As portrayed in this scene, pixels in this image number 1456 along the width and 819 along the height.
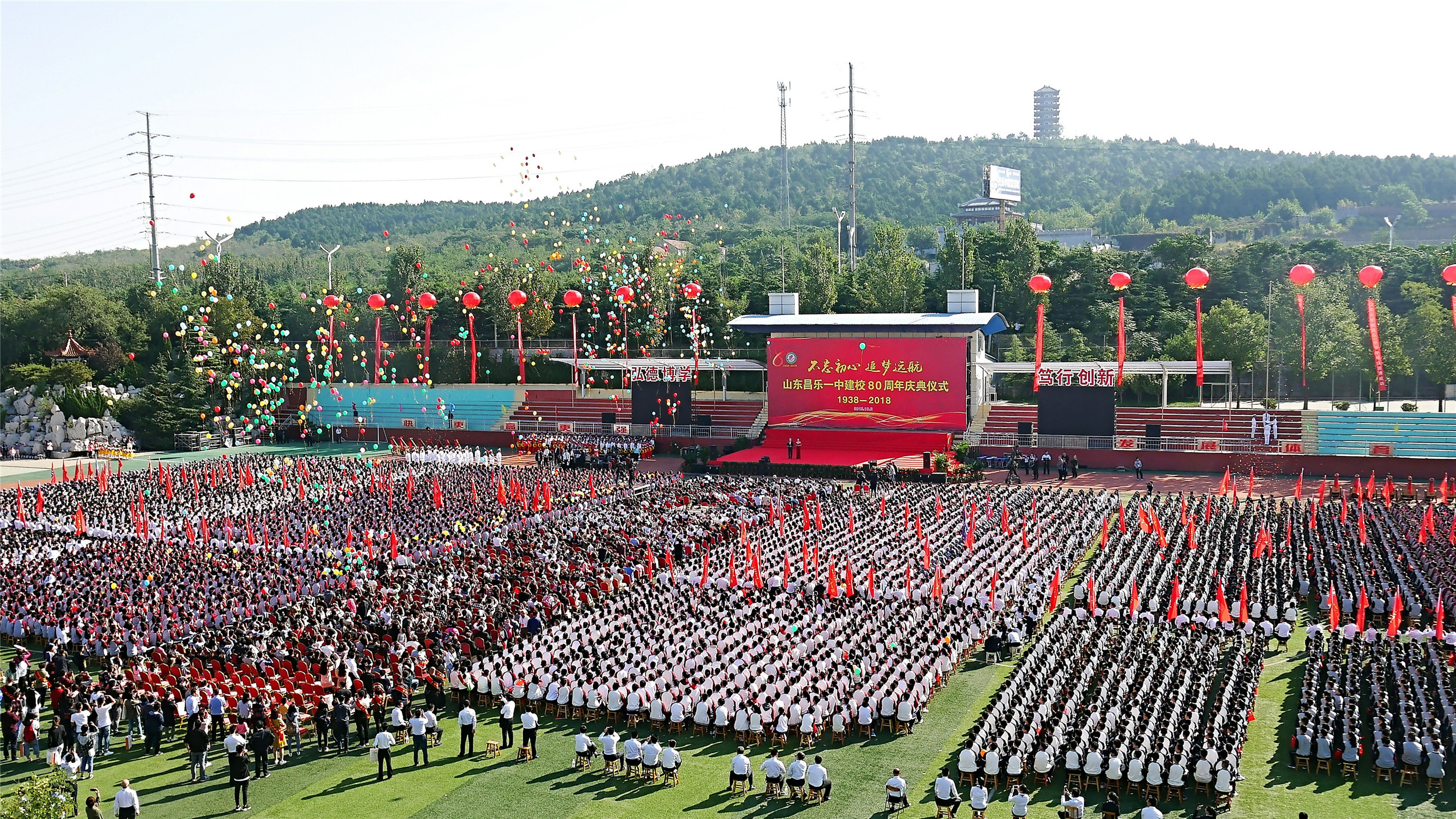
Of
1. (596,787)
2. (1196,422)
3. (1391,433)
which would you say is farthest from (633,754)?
(1391,433)

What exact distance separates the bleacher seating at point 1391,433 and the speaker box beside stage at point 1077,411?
7061 millimetres

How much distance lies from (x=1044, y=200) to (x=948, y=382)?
113 metres

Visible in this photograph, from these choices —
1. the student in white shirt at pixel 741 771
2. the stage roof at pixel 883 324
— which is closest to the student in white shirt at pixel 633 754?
the student in white shirt at pixel 741 771

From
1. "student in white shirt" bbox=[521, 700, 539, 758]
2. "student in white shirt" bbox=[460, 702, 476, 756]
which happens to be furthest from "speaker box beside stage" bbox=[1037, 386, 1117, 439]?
"student in white shirt" bbox=[460, 702, 476, 756]

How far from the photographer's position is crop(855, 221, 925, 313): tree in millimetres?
58375

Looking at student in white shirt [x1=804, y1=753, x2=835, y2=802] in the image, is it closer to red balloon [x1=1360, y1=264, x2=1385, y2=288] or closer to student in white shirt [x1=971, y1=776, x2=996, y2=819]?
student in white shirt [x1=971, y1=776, x2=996, y2=819]

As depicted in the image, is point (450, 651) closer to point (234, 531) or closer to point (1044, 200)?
point (234, 531)

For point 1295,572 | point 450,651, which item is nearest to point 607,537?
point 450,651

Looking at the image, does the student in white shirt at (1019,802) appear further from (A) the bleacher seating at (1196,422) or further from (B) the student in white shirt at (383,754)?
(A) the bleacher seating at (1196,422)

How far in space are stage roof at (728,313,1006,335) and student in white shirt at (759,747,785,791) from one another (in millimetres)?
30214

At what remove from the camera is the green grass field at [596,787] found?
13.4 m

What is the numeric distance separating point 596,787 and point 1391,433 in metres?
35.1

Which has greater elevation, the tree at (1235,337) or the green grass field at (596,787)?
the tree at (1235,337)

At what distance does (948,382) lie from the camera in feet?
142
